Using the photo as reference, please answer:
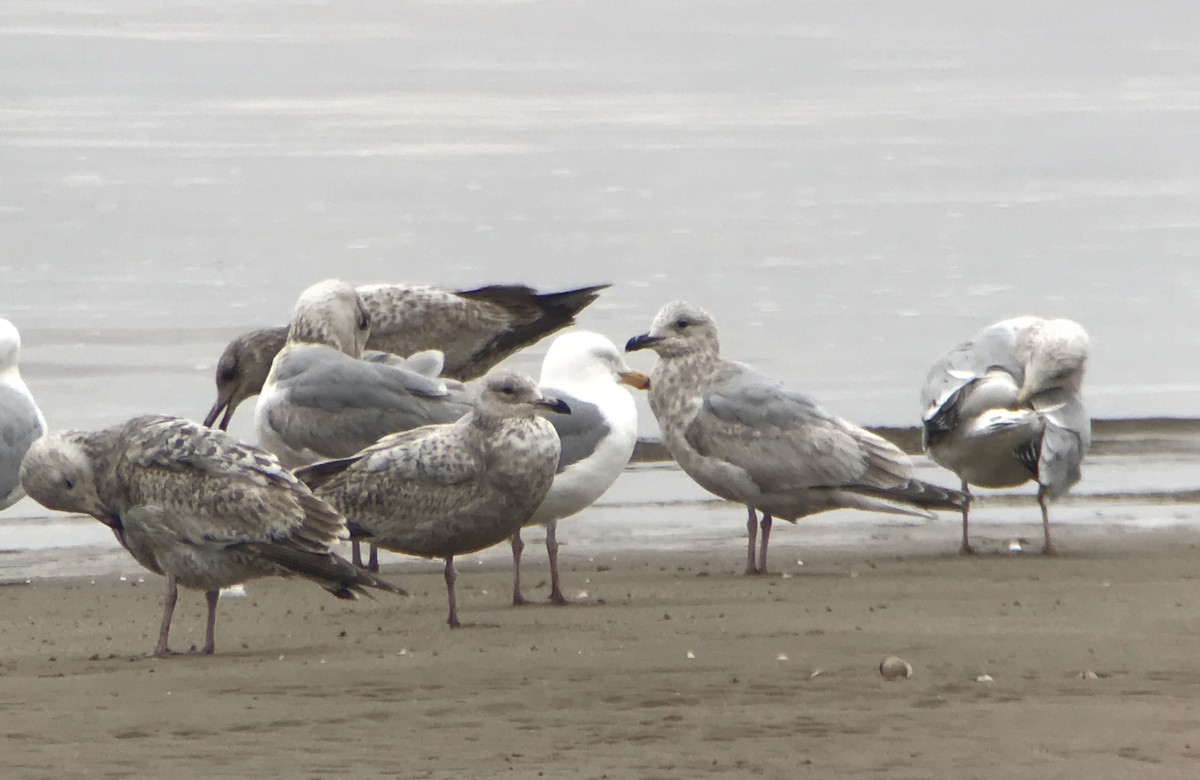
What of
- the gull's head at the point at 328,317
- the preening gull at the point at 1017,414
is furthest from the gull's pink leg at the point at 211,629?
the preening gull at the point at 1017,414

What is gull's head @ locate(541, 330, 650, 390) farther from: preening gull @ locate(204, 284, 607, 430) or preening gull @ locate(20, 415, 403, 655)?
preening gull @ locate(204, 284, 607, 430)

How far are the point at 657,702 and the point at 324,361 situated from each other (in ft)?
13.3

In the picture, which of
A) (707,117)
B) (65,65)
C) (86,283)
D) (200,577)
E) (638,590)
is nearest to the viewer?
(200,577)

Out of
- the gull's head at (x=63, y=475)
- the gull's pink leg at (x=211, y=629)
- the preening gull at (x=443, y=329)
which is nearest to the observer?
the gull's pink leg at (x=211, y=629)

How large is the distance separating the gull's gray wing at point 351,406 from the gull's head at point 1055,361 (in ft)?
7.82

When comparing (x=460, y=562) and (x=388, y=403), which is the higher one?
(x=388, y=403)

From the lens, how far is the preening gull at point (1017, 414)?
896 centimetres

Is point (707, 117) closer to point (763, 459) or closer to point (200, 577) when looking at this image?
point (763, 459)

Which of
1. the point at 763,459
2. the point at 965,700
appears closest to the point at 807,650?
the point at 965,700

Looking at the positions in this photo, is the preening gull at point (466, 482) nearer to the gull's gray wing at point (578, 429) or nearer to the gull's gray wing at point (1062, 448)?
the gull's gray wing at point (578, 429)

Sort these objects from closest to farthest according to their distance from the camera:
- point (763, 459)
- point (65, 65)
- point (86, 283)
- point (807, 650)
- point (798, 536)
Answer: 1. point (807, 650)
2. point (763, 459)
3. point (798, 536)
4. point (86, 283)
5. point (65, 65)

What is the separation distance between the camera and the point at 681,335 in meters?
9.13

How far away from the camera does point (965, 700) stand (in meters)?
5.36

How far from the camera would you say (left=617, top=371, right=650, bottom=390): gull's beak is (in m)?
8.71
